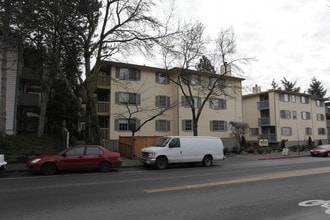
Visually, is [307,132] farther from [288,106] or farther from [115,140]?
[115,140]

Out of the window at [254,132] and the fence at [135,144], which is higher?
the window at [254,132]

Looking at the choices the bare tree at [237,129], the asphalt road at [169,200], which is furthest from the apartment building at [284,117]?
the asphalt road at [169,200]

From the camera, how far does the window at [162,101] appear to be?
105 ft

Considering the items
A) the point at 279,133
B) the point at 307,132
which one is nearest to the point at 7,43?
the point at 279,133

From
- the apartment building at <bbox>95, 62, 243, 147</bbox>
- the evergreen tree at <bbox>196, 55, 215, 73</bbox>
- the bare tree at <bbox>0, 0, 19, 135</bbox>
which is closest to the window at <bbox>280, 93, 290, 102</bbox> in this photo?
the apartment building at <bbox>95, 62, 243, 147</bbox>

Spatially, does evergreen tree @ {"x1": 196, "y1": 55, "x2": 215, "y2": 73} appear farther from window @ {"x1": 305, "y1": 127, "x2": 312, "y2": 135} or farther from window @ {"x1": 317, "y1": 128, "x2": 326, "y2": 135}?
window @ {"x1": 317, "y1": 128, "x2": 326, "y2": 135}

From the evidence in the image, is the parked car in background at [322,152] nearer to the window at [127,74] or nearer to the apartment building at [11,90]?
the window at [127,74]

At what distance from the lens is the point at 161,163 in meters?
17.0

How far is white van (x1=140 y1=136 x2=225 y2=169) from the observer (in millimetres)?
16953

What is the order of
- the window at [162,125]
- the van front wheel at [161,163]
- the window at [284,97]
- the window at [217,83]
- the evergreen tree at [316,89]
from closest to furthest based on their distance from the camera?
the van front wheel at [161,163], the window at [217,83], the window at [162,125], the window at [284,97], the evergreen tree at [316,89]

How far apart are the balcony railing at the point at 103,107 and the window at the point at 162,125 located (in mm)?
5915

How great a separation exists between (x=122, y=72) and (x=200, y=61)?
8.41 m

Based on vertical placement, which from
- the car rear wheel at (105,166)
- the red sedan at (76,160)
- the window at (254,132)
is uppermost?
the window at (254,132)

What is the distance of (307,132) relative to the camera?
47.9 m
